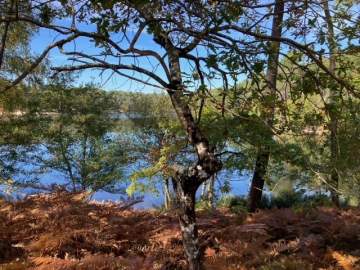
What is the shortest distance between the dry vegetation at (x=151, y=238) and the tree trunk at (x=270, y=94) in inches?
24.4

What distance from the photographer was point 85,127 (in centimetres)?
1773

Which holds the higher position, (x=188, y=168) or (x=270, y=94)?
(x=270, y=94)

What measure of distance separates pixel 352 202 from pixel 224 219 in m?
9.37

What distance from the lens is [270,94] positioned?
3.00 meters

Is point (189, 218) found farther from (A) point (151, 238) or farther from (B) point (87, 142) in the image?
(B) point (87, 142)

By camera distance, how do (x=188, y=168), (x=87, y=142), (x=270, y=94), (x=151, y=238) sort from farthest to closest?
(x=87, y=142) < (x=151, y=238) < (x=270, y=94) < (x=188, y=168)

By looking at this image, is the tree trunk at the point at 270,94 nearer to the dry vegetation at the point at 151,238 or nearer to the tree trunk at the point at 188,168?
the tree trunk at the point at 188,168

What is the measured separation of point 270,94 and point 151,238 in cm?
215

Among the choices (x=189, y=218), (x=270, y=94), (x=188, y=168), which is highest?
(x=270, y=94)

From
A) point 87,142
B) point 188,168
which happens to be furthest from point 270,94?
point 87,142

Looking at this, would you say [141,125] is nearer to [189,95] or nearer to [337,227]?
[337,227]

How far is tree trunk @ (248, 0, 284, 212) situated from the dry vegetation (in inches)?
24.4

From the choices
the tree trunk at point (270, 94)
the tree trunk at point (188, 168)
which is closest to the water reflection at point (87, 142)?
the tree trunk at point (270, 94)

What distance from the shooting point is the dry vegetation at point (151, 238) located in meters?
3.51
